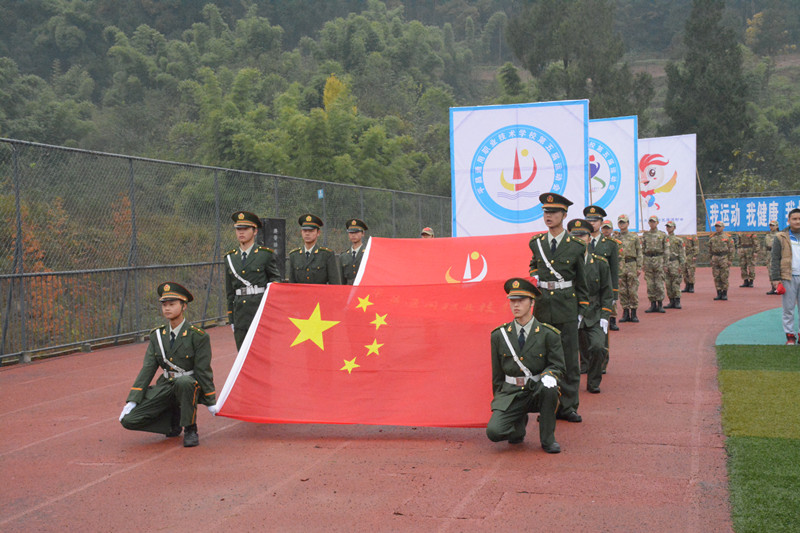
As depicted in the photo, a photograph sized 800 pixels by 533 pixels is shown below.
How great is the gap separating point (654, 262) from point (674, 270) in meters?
1.30

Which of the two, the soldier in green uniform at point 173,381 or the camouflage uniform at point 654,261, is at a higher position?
the camouflage uniform at point 654,261

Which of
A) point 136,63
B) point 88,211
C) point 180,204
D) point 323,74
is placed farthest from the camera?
point 136,63

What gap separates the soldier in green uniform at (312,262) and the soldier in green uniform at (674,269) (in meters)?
9.73

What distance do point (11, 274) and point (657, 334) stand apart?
9.32 m

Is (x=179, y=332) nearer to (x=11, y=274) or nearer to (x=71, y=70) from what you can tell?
(x=11, y=274)

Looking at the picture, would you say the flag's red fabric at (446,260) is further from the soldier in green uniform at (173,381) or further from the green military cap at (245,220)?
the soldier in green uniform at (173,381)

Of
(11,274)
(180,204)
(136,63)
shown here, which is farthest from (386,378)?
(136,63)

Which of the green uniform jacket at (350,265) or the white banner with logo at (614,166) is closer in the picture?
the green uniform jacket at (350,265)

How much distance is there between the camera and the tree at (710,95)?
46750 mm

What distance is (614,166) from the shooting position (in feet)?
53.0

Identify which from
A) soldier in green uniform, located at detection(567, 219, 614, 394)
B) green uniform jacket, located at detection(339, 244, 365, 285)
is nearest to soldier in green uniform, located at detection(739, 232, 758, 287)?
green uniform jacket, located at detection(339, 244, 365, 285)

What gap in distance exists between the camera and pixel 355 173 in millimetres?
32500

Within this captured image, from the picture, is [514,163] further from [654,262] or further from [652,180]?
[652,180]

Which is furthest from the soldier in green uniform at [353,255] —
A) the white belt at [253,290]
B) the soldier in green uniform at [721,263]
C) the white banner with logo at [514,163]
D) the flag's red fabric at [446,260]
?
the soldier in green uniform at [721,263]
